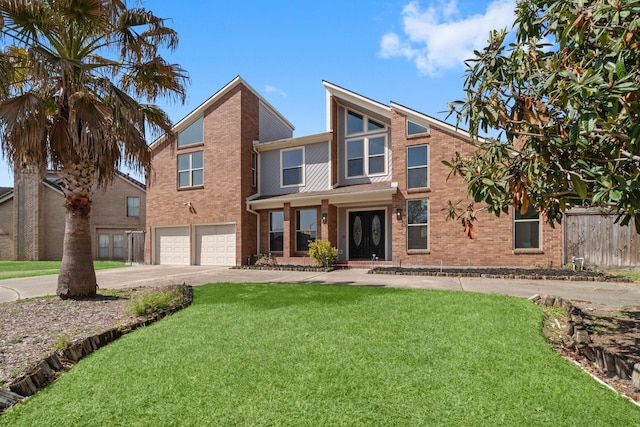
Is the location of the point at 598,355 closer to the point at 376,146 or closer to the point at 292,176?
the point at 376,146

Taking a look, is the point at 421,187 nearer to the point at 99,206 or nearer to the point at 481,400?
the point at 481,400

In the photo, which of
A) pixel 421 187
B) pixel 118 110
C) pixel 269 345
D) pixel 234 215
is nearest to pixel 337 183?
pixel 421 187

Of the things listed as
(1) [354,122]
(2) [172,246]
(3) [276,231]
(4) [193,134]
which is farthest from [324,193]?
(2) [172,246]

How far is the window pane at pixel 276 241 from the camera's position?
1748 cm

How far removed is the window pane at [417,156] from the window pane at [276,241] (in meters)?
7.16

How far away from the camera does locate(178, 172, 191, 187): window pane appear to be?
61.5 ft

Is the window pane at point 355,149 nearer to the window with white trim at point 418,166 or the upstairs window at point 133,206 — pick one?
the window with white trim at point 418,166

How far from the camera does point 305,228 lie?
17.0 meters

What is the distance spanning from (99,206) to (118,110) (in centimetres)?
2287

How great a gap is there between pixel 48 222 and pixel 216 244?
17.9 m

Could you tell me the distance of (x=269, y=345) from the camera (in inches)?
176

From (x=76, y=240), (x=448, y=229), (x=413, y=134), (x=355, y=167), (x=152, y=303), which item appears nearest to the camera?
(x=152, y=303)

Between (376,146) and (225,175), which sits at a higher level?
(376,146)

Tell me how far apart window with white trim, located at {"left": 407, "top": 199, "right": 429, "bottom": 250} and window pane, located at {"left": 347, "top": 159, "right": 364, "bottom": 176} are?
321 cm
